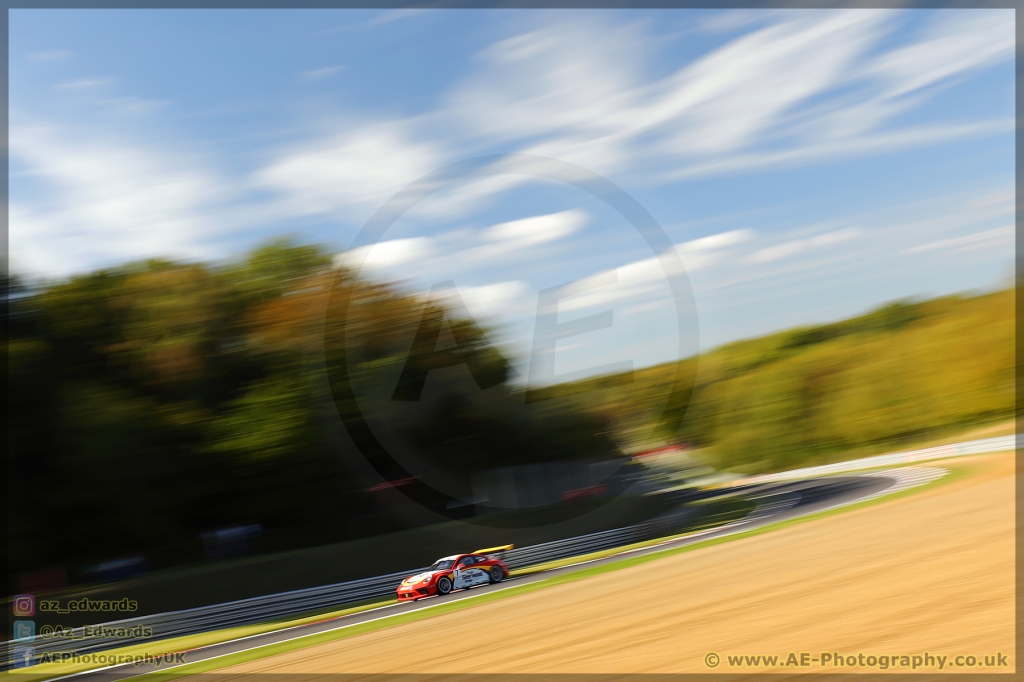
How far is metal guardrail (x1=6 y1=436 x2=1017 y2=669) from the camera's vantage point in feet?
34.9

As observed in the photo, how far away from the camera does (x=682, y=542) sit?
14.6 metres

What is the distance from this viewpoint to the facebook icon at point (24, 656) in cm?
966

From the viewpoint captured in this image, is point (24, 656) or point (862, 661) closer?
point (862, 661)

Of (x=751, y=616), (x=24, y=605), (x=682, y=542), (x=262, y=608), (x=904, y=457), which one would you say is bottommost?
(x=262, y=608)

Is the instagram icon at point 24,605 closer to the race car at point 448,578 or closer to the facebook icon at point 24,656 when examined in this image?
the facebook icon at point 24,656

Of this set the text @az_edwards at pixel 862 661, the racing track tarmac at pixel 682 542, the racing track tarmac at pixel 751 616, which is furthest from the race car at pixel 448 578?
the text @az_edwards at pixel 862 661

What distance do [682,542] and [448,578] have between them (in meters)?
5.17

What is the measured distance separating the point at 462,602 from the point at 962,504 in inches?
326

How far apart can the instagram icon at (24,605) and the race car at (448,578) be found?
6663mm

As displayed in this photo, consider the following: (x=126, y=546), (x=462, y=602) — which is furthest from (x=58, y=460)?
(x=462, y=602)

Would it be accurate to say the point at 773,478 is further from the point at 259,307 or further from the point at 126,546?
the point at 126,546

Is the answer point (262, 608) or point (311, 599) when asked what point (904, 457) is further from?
point (262, 608)

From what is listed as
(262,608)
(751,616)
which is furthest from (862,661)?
(262,608)

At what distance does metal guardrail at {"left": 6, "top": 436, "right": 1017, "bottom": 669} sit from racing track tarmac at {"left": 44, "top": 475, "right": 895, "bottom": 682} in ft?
4.31
